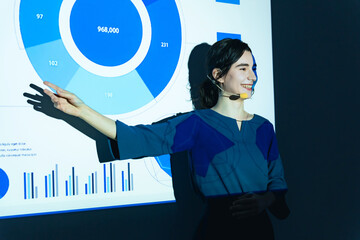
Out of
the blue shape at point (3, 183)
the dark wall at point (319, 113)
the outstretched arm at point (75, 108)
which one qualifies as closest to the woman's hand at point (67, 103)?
the outstretched arm at point (75, 108)

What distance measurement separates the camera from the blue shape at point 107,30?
1008 mm

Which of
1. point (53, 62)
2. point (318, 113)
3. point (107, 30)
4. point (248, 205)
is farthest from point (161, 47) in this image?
point (318, 113)

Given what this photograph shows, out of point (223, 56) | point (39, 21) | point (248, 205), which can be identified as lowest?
point (248, 205)

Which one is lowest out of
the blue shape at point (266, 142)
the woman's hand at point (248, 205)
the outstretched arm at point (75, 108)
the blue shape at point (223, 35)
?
the woman's hand at point (248, 205)

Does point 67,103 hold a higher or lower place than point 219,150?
higher

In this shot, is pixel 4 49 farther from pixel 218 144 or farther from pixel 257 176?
pixel 257 176

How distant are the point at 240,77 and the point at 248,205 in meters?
0.36

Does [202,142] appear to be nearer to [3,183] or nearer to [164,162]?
[164,162]

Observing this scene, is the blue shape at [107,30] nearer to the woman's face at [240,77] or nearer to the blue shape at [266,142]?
the woman's face at [240,77]

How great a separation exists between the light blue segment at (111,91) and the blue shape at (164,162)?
0.17 meters

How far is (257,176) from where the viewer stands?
1003mm

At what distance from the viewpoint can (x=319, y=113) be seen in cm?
139

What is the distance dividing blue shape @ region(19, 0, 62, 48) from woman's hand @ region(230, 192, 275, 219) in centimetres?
67

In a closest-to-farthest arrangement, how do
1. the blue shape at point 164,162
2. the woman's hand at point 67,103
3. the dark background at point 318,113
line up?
1. the woman's hand at point 67,103
2. the blue shape at point 164,162
3. the dark background at point 318,113
